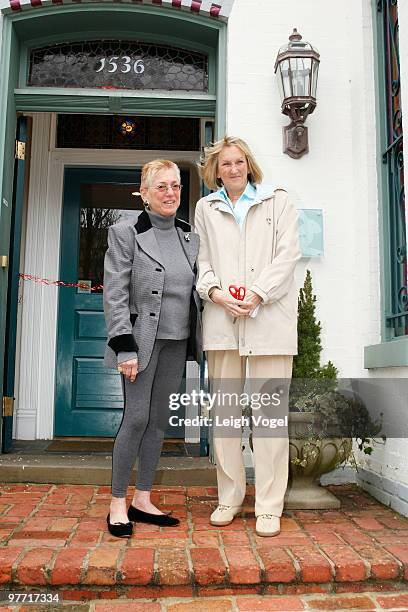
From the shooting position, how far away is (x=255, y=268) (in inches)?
108

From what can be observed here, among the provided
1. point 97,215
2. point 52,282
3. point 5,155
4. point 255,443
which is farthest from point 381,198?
point 52,282

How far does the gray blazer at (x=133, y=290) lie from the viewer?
253 cm

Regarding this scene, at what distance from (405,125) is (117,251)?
1.75 meters

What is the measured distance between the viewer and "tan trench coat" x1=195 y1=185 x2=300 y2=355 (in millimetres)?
2662

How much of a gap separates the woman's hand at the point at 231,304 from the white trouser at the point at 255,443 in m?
0.24

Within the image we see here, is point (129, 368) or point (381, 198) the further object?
point (381, 198)

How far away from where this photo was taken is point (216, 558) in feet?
7.48

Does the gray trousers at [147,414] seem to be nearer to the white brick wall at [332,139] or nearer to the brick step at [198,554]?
the brick step at [198,554]

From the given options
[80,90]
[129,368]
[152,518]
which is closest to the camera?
[129,368]

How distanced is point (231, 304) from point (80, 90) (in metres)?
2.20

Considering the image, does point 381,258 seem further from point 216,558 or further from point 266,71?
point 216,558

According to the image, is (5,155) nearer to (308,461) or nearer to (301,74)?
(301,74)

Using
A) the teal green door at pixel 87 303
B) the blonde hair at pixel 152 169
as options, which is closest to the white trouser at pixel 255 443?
the blonde hair at pixel 152 169

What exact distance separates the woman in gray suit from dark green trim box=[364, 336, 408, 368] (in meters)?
1.13
